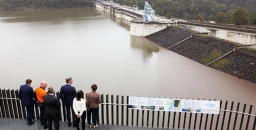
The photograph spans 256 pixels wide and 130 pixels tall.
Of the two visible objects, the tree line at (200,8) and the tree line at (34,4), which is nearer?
the tree line at (200,8)

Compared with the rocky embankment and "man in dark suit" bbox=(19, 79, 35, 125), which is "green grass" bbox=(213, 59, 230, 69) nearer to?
the rocky embankment

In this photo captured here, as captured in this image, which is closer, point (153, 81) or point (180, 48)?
point (153, 81)

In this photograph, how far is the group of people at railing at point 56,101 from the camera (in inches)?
213

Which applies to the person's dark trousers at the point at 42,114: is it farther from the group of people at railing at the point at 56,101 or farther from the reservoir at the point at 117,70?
the reservoir at the point at 117,70

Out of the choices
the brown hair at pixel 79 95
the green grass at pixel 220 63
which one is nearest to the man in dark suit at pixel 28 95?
the brown hair at pixel 79 95

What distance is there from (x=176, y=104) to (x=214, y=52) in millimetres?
16805

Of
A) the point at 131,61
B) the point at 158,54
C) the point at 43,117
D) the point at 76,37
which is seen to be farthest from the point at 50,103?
the point at 76,37

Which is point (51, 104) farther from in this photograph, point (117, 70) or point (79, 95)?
point (117, 70)

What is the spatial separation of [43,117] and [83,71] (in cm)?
1131

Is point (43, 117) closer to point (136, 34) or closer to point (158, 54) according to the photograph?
point (158, 54)

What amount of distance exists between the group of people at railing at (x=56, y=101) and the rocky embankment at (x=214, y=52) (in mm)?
13651

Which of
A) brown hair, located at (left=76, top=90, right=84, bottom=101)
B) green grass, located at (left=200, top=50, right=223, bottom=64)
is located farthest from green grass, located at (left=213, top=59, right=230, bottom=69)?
brown hair, located at (left=76, top=90, right=84, bottom=101)

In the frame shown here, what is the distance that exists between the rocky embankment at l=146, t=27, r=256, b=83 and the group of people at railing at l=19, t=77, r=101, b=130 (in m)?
13.7

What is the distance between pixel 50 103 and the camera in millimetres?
5387
